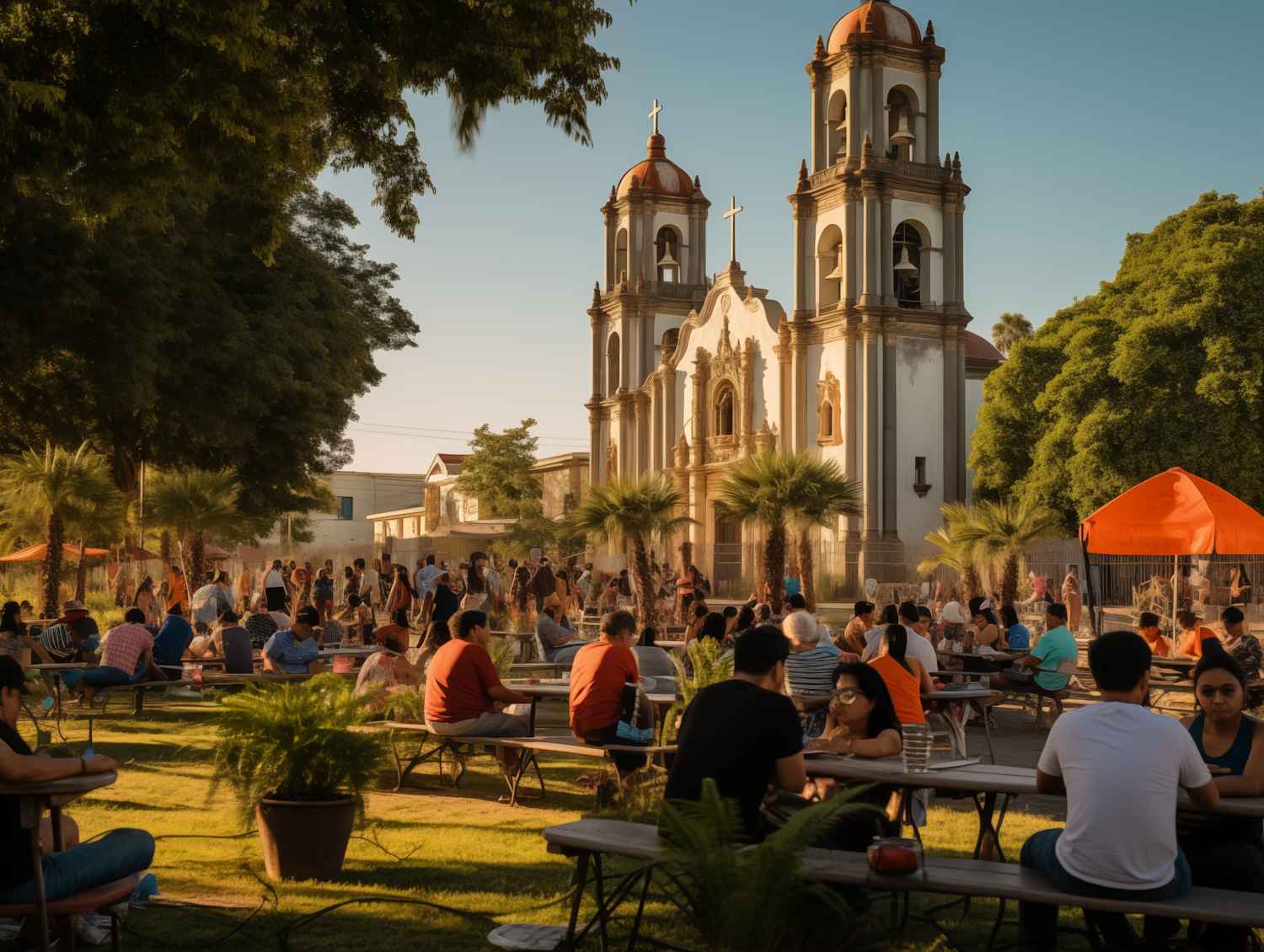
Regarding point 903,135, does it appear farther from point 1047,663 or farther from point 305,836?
point 305,836

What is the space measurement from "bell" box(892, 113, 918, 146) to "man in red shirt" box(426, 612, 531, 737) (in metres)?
32.5

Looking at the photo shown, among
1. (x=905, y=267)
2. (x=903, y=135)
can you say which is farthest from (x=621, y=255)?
(x=905, y=267)

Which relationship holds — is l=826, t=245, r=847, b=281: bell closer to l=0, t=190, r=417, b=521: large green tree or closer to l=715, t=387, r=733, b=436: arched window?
l=715, t=387, r=733, b=436: arched window

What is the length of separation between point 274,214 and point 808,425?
1240 inches

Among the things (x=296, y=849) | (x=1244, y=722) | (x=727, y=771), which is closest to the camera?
(x=727, y=771)

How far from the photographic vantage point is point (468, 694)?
8.78m

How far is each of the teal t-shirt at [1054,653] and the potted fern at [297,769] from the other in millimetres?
8168

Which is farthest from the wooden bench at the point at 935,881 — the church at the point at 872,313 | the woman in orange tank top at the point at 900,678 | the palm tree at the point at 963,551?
the church at the point at 872,313

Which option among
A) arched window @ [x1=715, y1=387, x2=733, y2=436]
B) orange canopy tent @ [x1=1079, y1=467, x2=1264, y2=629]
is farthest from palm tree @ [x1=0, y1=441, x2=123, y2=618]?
arched window @ [x1=715, y1=387, x2=733, y2=436]

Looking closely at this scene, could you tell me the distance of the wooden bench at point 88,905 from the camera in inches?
180

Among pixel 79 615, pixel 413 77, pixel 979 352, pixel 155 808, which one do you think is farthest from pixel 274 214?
pixel 979 352

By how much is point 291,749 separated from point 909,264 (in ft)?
113

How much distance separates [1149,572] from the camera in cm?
2903

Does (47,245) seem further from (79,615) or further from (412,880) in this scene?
(412,880)
